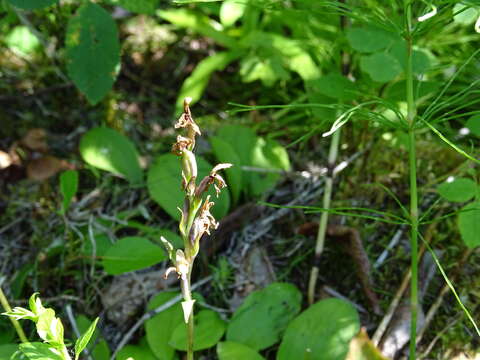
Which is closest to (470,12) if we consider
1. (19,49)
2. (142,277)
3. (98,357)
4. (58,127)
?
(142,277)

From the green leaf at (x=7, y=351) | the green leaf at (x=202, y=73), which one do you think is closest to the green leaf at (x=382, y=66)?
the green leaf at (x=202, y=73)

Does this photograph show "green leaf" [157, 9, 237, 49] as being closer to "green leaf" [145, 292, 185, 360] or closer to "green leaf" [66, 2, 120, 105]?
"green leaf" [66, 2, 120, 105]

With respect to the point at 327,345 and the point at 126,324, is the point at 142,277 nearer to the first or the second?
the point at 126,324

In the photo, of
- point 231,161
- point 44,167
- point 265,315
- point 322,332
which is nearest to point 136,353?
point 265,315

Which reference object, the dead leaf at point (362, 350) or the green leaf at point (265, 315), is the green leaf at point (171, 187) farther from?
the dead leaf at point (362, 350)

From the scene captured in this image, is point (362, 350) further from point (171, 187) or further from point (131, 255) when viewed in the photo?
point (171, 187)
